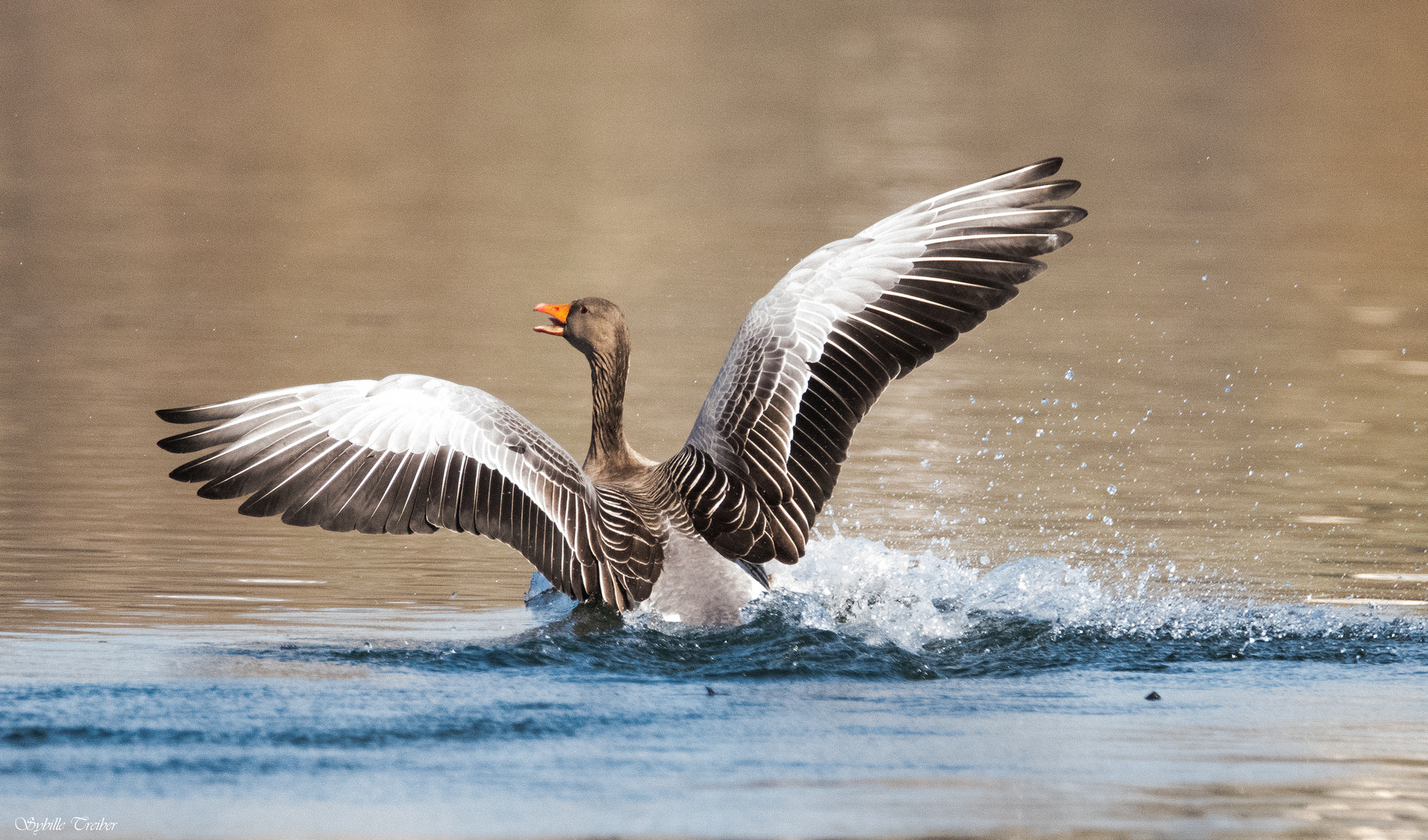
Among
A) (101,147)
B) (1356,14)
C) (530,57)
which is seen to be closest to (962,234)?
(101,147)

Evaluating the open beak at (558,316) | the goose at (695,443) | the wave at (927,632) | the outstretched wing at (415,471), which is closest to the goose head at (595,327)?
the open beak at (558,316)

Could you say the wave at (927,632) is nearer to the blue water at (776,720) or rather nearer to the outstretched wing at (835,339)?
the blue water at (776,720)

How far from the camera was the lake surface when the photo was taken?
7.69m

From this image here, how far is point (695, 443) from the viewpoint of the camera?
10.8 m

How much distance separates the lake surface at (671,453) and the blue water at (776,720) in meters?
0.03

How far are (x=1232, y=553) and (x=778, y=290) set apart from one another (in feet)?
13.6

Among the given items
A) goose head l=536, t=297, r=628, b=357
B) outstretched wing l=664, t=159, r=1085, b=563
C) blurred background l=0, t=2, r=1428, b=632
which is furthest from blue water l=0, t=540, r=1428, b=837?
goose head l=536, t=297, r=628, b=357

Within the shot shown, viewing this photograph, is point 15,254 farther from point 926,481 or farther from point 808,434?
point 808,434

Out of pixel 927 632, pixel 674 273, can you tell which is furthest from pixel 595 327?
pixel 674 273

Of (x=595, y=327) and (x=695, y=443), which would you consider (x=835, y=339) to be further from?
(x=595, y=327)

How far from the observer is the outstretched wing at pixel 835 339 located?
10555 mm

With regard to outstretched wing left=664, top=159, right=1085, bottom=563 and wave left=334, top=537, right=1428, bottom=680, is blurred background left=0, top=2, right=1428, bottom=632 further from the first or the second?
outstretched wing left=664, top=159, right=1085, bottom=563

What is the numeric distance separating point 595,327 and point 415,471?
2.07m

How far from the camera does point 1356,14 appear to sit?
7181cm
